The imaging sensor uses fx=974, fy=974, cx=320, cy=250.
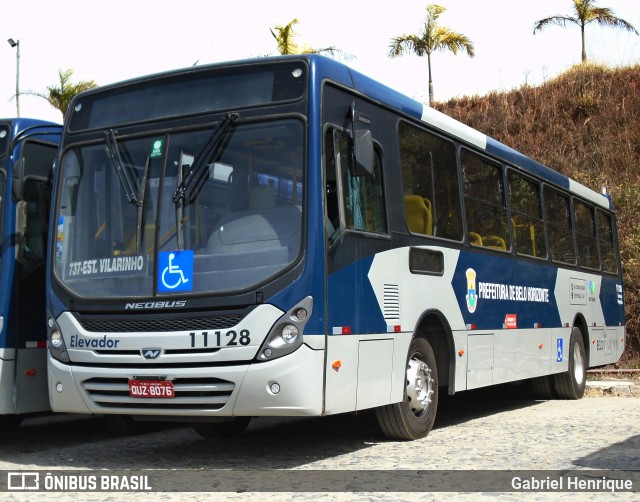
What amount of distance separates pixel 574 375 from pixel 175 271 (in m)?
8.36

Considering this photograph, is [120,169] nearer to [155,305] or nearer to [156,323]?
[155,305]

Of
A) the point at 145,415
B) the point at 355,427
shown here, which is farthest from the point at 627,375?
the point at 145,415

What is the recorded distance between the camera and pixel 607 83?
37781 mm

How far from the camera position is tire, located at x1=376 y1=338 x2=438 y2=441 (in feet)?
29.1

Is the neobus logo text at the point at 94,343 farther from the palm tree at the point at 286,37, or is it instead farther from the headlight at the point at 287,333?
the palm tree at the point at 286,37

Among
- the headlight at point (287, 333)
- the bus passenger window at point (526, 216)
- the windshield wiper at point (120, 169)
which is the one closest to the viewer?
the headlight at point (287, 333)

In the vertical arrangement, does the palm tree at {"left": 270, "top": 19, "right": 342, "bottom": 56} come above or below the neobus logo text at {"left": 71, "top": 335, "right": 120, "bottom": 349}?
above

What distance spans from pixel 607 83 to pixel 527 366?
2815 centimetres

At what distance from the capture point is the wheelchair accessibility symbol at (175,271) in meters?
7.65

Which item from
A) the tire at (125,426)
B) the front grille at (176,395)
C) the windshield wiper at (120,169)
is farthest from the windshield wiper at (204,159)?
the tire at (125,426)

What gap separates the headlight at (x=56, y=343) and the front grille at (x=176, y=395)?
0.37 metres

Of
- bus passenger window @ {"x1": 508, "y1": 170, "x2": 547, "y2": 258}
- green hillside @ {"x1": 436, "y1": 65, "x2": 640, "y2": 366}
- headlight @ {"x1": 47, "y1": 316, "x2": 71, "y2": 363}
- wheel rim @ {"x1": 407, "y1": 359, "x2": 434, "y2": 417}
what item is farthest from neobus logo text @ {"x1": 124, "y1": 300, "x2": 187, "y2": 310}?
green hillside @ {"x1": 436, "y1": 65, "x2": 640, "y2": 366}

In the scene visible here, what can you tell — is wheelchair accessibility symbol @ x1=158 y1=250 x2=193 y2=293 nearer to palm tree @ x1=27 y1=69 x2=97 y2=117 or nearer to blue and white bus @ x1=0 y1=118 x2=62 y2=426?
blue and white bus @ x1=0 y1=118 x2=62 y2=426

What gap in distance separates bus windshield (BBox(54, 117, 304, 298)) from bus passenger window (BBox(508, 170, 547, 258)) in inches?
200
